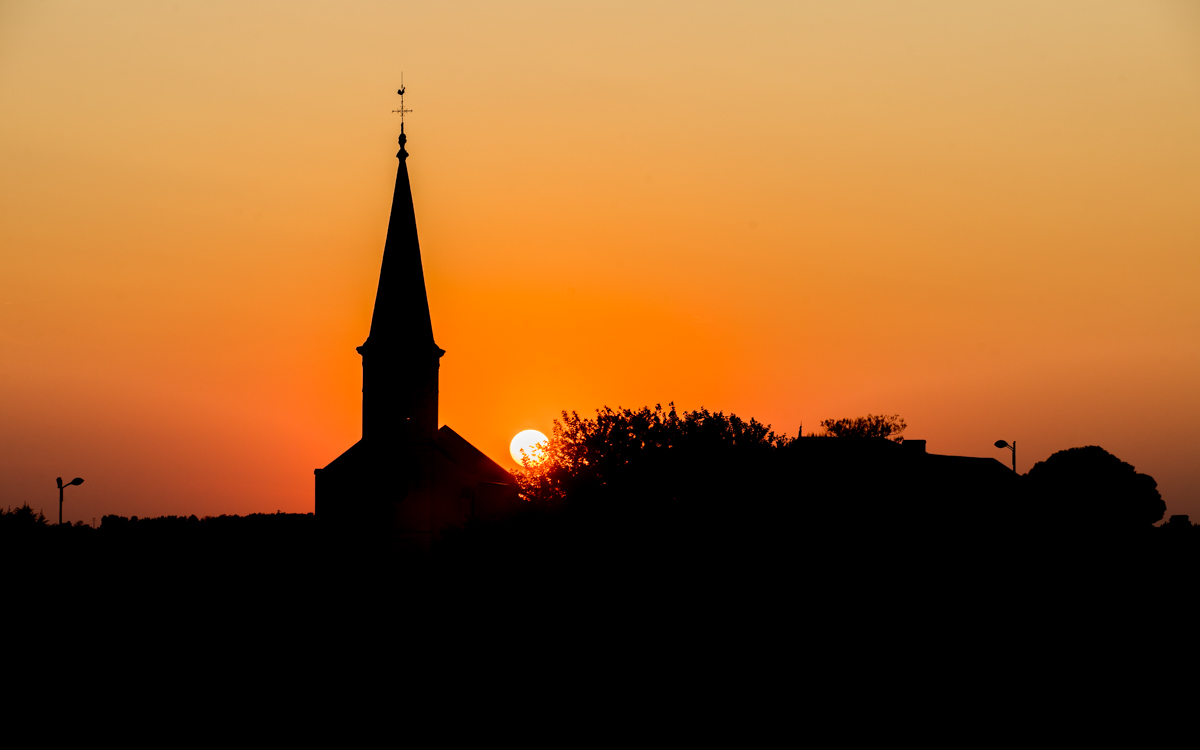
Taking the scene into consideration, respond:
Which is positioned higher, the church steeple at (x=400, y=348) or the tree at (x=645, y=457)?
the church steeple at (x=400, y=348)

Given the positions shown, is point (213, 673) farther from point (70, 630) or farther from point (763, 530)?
point (763, 530)

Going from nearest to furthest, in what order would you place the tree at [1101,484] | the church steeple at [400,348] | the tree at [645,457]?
the tree at [645,457] < the church steeple at [400,348] < the tree at [1101,484]

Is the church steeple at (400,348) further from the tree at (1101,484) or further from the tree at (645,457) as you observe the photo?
the tree at (1101,484)

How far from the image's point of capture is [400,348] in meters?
59.7

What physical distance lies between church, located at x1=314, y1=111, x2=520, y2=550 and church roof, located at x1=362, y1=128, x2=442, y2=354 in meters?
0.05

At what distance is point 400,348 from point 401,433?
469 centimetres

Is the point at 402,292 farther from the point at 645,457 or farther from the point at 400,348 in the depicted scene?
the point at 645,457

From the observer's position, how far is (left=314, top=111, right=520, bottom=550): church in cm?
5988

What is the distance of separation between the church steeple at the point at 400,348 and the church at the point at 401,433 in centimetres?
5

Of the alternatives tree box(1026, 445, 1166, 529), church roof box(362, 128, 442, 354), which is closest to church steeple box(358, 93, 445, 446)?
church roof box(362, 128, 442, 354)

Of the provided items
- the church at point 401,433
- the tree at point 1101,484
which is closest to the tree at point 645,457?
the church at point 401,433

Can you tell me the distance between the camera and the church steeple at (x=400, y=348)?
2352 inches

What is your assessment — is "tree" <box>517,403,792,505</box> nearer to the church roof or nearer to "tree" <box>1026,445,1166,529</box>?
the church roof

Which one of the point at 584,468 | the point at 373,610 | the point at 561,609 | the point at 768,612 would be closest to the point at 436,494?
the point at 584,468
